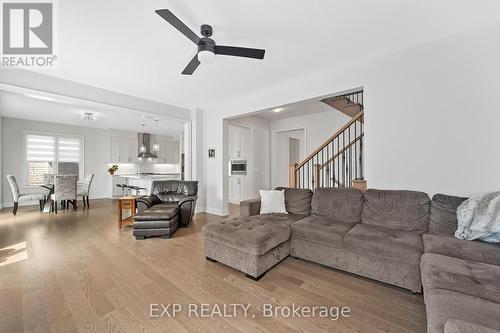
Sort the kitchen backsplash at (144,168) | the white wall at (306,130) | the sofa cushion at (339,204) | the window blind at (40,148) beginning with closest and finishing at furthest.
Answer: the sofa cushion at (339,204) < the white wall at (306,130) < the window blind at (40,148) < the kitchen backsplash at (144,168)

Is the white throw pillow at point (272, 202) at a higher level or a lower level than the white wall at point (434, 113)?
lower

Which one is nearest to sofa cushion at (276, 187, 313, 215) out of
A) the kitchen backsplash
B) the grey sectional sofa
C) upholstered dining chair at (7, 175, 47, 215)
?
the grey sectional sofa

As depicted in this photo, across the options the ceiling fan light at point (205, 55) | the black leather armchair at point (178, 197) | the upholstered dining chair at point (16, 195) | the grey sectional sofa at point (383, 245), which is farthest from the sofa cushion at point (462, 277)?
the upholstered dining chair at point (16, 195)

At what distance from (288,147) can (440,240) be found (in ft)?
18.8

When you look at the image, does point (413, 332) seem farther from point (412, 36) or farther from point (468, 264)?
point (412, 36)

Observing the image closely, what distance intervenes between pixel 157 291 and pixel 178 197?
2495mm

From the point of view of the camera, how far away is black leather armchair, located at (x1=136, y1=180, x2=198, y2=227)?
3.90 m

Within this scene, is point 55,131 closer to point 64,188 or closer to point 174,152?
point 64,188

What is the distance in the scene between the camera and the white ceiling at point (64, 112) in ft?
14.2

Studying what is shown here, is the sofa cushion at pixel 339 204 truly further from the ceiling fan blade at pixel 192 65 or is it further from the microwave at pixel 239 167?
the microwave at pixel 239 167

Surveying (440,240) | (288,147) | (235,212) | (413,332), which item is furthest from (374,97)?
(288,147)

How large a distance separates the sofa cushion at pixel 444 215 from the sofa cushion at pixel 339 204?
709mm

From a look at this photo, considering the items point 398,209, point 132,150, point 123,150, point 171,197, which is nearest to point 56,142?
point 123,150

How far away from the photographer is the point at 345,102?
14.5 ft
